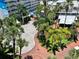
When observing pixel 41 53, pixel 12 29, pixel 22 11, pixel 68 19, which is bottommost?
pixel 41 53

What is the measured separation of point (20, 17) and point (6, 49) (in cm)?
2188

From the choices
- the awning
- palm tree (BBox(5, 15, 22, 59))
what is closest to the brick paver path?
palm tree (BBox(5, 15, 22, 59))

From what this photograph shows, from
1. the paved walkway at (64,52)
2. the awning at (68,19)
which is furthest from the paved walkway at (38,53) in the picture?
the awning at (68,19)

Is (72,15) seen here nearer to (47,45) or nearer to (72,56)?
(47,45)

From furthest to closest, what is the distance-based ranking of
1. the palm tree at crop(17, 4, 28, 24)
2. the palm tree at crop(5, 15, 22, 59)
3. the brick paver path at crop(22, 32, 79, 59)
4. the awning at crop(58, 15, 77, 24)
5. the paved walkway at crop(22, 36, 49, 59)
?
1. the palm tree at crop(17, 4, 28, 24)
2. the awning at crop(58, 15, 77, 24)
3. the brick paver path at crop(22, 32, 79, 59)
4. the paved walkway at crop(22, 36, 49, 59)
5. the palm tree at crop(5, 15, 22, 59)

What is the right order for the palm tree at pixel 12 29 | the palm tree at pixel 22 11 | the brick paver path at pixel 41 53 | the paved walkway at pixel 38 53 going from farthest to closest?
1. the palm tree at pixel 22 11
2. the brick paver path at pixel 41 53
3. the paved walkway at pixel 38 53
4. the palm tree at pixel 12 29

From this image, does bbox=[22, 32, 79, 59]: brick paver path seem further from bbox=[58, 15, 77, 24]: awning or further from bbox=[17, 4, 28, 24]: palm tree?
bbox=[17, 4, 28, 24]: palm tree

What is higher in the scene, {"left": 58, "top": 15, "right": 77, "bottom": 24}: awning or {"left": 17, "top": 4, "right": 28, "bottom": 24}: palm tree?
{"left": 17, "top": 4, "right": 28, "bottom": 24}: palm tree

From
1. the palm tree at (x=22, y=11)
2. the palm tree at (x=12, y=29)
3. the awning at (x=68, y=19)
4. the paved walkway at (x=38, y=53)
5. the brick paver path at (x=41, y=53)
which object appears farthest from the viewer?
the palm tree at (x=22, y=11)

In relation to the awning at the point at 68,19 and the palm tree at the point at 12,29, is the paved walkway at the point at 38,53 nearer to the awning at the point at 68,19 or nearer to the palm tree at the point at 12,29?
the palm tree at the point at 12,29

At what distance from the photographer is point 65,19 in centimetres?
8544

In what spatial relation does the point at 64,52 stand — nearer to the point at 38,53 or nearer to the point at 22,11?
the point at 38,53

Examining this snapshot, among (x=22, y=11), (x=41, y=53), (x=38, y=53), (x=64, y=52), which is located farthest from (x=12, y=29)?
(x=22, y=11)

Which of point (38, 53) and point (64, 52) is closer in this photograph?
point (38, 53)
